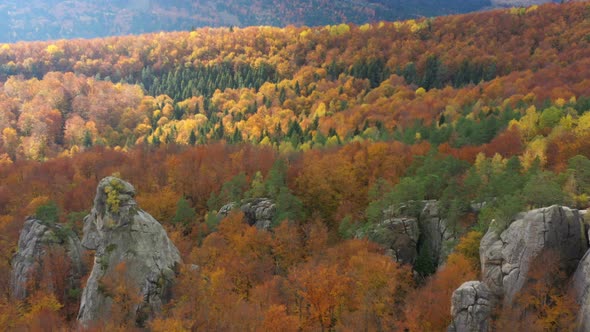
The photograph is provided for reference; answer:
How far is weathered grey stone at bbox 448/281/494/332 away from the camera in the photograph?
3738 centimetres

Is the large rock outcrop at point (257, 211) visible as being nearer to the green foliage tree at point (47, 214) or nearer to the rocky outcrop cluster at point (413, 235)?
the rocky outcrop cluster at point (413, 235)

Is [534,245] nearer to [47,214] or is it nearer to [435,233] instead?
[435,233]

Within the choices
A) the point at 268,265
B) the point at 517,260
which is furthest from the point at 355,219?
the point at 517,260

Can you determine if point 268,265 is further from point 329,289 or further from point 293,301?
point 329,289

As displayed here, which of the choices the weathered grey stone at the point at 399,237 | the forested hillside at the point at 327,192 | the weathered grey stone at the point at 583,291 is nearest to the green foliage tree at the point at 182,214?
the forested hillside at the point at 327,192

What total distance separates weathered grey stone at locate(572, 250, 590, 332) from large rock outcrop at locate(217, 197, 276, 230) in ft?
139

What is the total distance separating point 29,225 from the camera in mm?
58906

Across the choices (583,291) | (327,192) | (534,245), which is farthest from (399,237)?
(583,291)

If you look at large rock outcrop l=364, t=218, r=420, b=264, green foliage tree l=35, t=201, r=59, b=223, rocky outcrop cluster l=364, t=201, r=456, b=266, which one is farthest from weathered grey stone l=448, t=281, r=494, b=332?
green foliage tree l=35, t=201, r=59, b=223

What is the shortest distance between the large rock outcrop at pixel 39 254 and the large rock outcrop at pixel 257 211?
24165mm

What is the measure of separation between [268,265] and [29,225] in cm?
2985

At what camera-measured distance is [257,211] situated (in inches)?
2906

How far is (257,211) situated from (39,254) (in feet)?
99.2

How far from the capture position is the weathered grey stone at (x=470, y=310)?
123 ft
